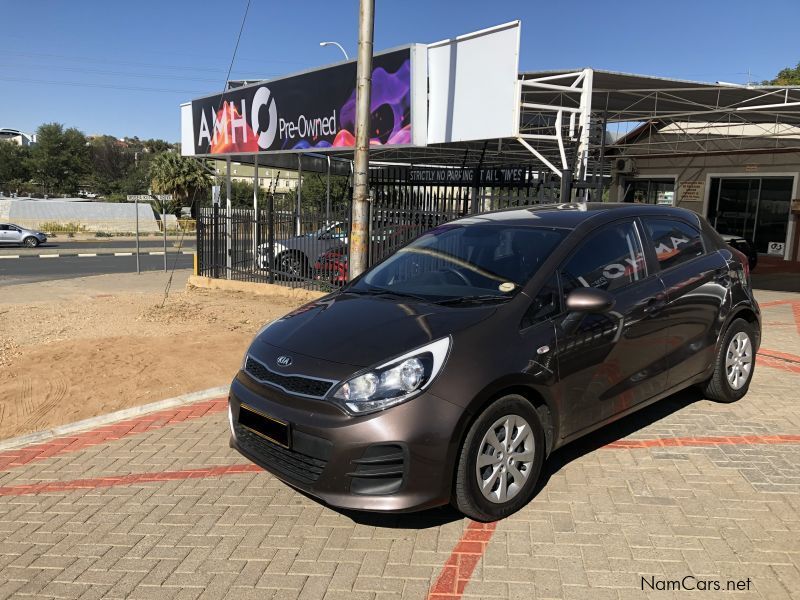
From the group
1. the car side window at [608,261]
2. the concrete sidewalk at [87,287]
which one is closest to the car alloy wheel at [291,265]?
the concrete sidewalk at [87,287]

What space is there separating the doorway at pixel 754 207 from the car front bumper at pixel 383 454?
821 inches

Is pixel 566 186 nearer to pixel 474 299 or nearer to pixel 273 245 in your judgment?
pixel 474 299

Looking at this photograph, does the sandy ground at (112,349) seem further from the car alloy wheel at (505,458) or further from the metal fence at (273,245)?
the car alloy wheel at (505,458)

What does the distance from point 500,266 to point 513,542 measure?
166cm

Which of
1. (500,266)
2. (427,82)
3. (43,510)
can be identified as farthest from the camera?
(427,82)

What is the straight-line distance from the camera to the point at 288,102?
12875 millimetres

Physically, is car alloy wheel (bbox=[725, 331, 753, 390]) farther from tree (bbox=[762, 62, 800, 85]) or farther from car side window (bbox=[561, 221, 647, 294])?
tree (bbox=[762, 62, 800, 85])

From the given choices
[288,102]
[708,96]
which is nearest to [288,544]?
[288,102]

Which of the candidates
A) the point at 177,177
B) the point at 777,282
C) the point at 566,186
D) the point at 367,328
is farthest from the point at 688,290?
the point at 177,177

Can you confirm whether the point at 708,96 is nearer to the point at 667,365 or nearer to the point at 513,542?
the point at 667,365

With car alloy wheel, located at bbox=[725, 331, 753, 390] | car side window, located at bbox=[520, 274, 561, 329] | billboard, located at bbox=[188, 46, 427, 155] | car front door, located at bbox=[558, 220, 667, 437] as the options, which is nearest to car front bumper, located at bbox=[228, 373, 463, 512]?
car side window, located at bbox=[520, 274, 561, 329]

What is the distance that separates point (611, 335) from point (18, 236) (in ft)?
124

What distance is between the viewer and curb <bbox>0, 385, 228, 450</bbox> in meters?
4.73

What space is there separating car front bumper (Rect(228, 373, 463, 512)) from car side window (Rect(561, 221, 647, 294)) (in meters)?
1.27
